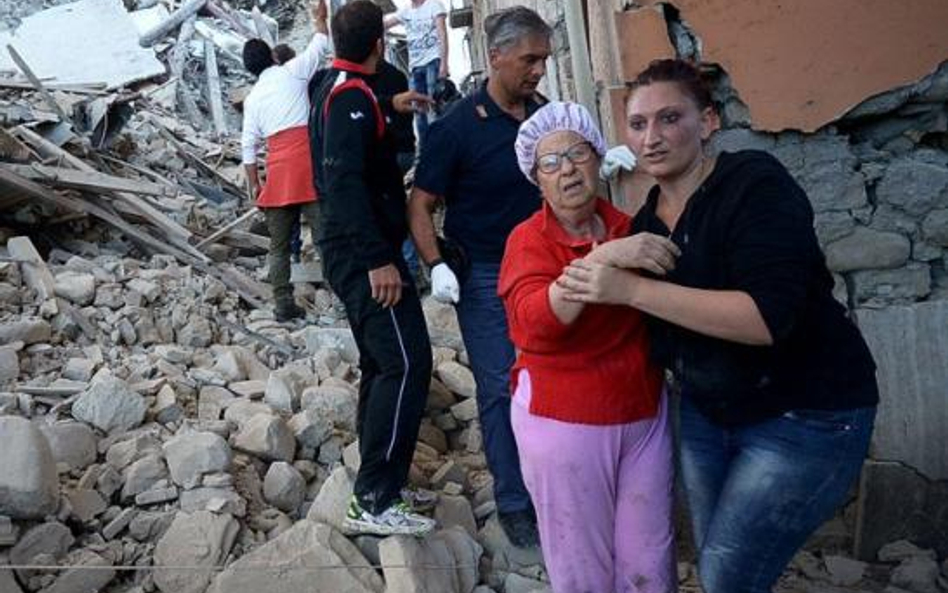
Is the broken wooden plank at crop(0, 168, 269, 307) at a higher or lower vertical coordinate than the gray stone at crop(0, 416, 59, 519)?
higher

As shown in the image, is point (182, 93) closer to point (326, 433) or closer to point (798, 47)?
point (326, 433)

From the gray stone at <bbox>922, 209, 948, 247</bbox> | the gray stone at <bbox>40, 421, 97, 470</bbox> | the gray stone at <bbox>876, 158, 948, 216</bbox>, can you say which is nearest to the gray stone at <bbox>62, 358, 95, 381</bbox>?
the gray stone at <bbox>40, 421, 97, 470</bbox>

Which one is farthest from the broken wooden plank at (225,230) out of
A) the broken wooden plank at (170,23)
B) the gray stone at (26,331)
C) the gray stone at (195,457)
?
the broken wooden plank at (170,23)

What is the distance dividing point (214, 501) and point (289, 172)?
10.1 ft

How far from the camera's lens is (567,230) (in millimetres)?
2404

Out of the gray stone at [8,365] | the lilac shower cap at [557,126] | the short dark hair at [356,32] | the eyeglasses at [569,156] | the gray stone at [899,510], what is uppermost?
the short dark hair at [356,32]

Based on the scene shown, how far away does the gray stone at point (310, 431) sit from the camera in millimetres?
4066

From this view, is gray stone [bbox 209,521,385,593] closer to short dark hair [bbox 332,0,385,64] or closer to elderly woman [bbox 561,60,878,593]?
elderly woman [bbox 561,60,878,593]

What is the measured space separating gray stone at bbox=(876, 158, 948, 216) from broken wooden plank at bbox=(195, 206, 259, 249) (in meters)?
5.55

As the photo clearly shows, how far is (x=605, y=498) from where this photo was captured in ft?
7.63

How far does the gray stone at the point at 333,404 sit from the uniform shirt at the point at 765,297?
245cm

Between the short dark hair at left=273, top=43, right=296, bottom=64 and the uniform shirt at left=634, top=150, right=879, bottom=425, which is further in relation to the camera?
the short dark hair at left=273, top=43, right=296, bottom=64

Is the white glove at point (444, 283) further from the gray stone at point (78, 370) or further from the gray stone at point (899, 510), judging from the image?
the gray stone at point (78, 370)

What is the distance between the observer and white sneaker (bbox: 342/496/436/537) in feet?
10.5
